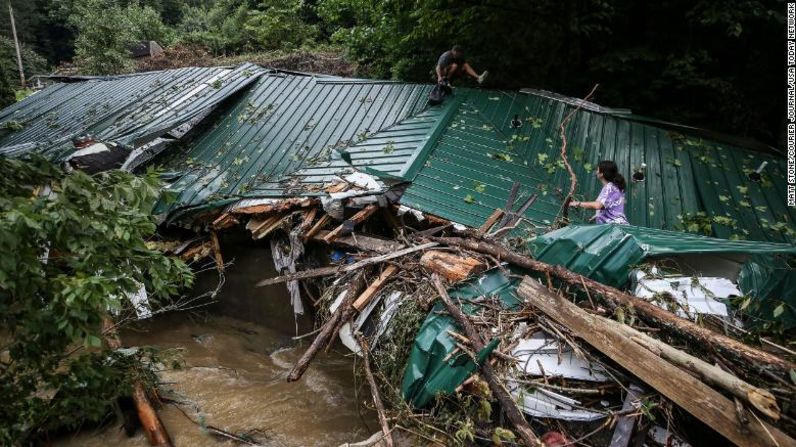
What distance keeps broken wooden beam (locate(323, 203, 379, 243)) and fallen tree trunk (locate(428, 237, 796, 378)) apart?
2071 millimetres

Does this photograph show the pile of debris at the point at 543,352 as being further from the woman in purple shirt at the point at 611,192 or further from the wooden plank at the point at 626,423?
the woman in purple shirt at the point at 611,192

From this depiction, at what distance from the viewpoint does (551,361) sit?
11.1 feet

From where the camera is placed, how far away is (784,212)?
20.9ft

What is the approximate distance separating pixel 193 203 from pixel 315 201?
7.59ft

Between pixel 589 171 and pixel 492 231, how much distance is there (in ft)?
8.98

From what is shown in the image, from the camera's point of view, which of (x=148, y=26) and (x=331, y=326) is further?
(x=148, y=26)

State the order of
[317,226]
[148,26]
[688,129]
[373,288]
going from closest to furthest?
[373,288] → [317,226] → [688,129] → [148,26]

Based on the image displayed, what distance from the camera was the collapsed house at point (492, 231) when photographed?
312 cm

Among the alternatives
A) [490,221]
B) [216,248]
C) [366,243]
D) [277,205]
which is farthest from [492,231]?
[216,248]

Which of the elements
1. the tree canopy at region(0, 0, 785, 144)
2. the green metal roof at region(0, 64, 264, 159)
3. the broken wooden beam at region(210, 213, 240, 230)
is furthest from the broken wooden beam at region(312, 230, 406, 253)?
the tree canopy at region(0, 0, 785, 144)

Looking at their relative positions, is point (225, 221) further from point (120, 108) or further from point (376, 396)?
point (120, 108)

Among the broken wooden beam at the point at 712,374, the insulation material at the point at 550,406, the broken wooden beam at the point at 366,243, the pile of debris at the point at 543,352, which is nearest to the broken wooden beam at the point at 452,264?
the pile of debris at the point at 543,352

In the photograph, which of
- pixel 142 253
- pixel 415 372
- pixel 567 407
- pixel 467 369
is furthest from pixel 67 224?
pixel 567 407

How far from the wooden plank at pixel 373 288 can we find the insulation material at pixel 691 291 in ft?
8.32
